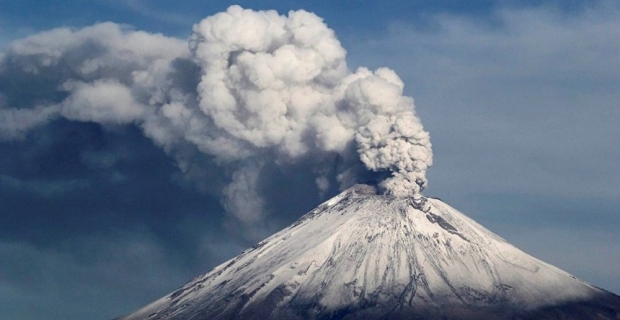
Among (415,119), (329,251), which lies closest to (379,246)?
(329,251)

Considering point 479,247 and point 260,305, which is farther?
point 479,247

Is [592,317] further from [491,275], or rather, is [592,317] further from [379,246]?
[379,246]

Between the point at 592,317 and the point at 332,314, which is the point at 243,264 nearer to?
the point at 332,314

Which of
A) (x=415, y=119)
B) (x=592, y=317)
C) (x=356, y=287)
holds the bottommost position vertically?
(x=592, y=317)

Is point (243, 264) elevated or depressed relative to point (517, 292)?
elevated

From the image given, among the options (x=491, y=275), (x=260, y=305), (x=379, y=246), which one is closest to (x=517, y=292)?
(x=491, y=275)

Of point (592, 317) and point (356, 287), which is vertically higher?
point (356, 287)
